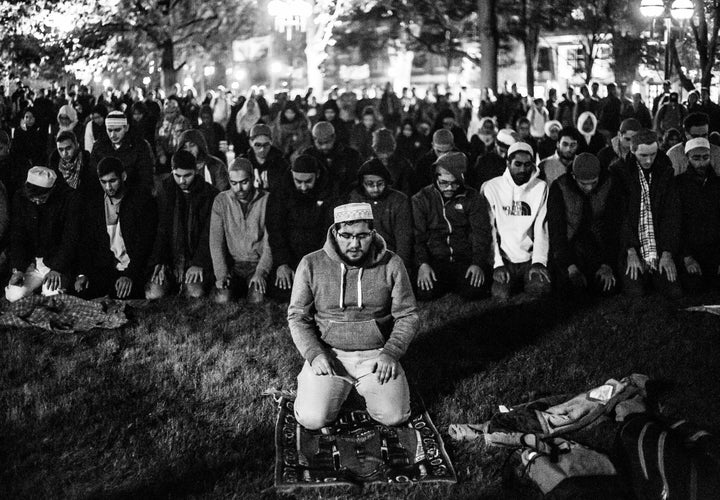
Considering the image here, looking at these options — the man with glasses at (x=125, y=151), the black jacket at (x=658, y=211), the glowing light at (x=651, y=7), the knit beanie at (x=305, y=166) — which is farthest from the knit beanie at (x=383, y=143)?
the glowing light at (x=651, y=7)

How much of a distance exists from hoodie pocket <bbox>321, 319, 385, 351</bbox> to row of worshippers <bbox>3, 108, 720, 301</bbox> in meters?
2.53

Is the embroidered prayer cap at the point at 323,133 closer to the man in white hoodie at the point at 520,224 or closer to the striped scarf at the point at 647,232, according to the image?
the man in white hoodie at the point at 520,224

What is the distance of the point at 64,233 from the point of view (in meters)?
8.41

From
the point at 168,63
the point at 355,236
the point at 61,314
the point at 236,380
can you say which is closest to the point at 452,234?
the point at 236,380

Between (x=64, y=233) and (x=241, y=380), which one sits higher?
(x=64, y=233)

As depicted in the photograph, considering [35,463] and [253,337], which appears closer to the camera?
[35,463]

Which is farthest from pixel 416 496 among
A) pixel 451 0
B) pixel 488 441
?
pixel 451 0

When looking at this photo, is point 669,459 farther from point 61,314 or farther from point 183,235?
point 183,235

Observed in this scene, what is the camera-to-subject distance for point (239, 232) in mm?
8672

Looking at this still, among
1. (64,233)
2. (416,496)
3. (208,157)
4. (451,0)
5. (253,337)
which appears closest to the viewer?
(416,496)

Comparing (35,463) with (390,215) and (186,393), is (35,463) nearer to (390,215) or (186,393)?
(186,393)

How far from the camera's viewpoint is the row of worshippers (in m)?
8.48

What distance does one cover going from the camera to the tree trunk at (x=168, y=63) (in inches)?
1368

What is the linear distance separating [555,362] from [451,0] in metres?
29.5
